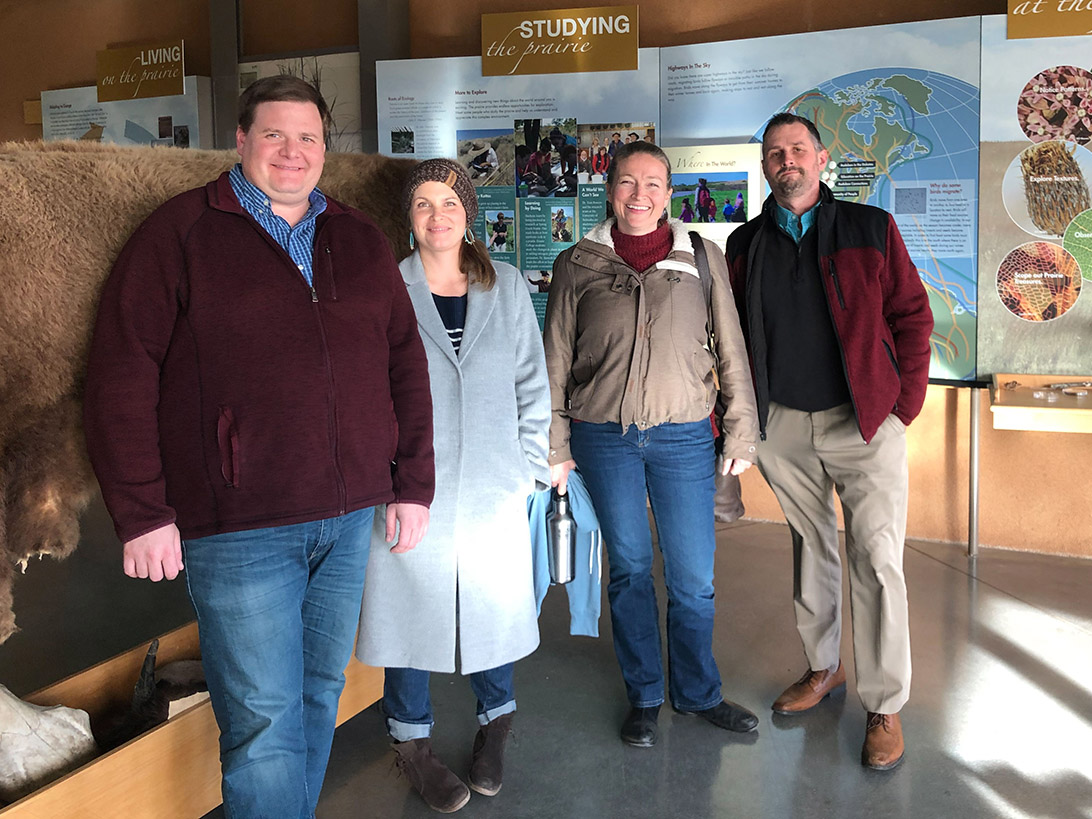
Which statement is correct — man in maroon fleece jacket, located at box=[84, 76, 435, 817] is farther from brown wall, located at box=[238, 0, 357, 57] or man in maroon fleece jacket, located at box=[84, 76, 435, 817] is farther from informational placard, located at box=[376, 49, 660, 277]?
brown wall, located at box=[238, 0, 357, 57]

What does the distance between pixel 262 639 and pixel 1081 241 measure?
14.1 feet

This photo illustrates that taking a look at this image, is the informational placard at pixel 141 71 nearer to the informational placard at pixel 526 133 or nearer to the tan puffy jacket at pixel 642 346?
the informational placard at pixel 526 133

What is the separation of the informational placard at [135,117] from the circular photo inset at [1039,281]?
5.30m

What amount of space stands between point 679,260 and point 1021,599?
8.48 ft

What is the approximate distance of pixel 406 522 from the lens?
7.38ft

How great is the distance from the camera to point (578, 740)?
9.78 feet

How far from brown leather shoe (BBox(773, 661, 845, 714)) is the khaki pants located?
283 millimetres

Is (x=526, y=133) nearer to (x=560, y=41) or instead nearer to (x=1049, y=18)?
(x=560, y=41)

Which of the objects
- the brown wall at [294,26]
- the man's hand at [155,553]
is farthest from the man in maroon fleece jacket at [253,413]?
the brown wall at [294,26]

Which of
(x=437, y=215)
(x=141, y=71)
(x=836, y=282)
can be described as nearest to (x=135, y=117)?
(x=141, y=71)

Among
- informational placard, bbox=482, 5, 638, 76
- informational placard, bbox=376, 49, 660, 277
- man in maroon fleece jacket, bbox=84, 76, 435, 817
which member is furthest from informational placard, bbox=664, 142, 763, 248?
man in maroon fleece jacket, bbox=84, 76, 435, 817

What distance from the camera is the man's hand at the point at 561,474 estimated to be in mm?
2822

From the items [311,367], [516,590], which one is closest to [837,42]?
[516,590]

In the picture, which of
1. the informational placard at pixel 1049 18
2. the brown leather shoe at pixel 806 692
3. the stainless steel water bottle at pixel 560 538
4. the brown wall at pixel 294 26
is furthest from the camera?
the brown wall at pixel 294 26
